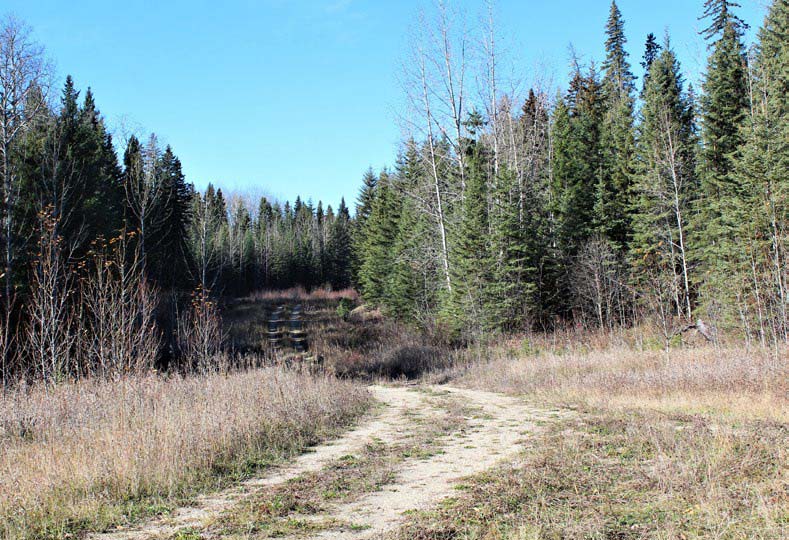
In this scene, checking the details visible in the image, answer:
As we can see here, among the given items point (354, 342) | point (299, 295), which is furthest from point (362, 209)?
point (354, 342)

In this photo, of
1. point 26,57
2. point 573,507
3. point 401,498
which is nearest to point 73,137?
point 26,57

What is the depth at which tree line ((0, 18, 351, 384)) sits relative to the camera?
10938 mm

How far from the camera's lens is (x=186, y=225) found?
1843 inches

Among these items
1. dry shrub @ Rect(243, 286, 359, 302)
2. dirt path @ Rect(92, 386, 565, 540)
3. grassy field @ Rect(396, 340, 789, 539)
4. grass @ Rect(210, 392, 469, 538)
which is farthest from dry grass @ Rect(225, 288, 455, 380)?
grassy field @ Rect(396, 340, 789, 539)

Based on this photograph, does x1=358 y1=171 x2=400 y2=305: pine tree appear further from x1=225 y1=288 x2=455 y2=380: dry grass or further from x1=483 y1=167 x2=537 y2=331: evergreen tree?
x1=483 y1=167 x2=537 y2=331: evergreen tree

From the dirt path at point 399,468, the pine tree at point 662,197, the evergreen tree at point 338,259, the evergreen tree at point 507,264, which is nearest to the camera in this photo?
the dirt path at point 399,468

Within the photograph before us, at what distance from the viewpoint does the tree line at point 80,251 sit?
1094 cm

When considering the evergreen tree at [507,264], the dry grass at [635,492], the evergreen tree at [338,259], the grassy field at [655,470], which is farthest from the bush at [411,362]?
the evergreen tree at [338,259]

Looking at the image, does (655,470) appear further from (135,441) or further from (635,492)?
(135,441)

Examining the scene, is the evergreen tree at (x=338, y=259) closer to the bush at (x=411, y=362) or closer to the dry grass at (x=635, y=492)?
the bush at (x=411, y=362)

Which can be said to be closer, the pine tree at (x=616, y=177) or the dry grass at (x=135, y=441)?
the dry grass at (x=135, y=441)

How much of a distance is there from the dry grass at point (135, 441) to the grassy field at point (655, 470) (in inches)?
134

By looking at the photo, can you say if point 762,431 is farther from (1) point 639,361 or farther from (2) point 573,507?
(1) point 639,361

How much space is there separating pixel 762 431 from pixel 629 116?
92.3 feet
